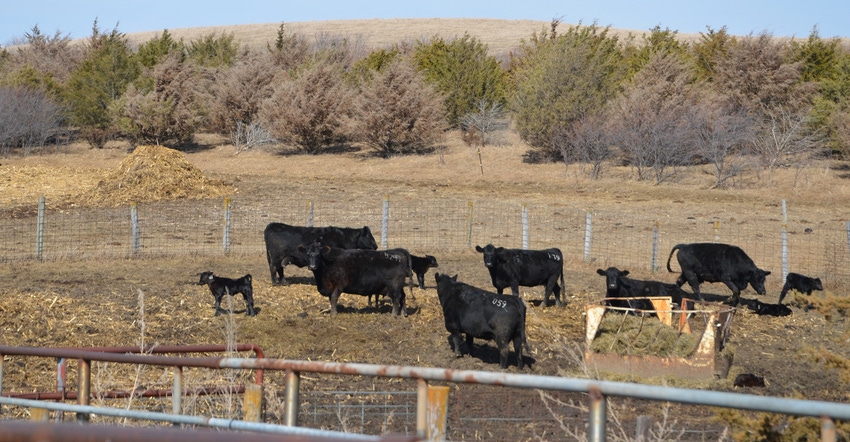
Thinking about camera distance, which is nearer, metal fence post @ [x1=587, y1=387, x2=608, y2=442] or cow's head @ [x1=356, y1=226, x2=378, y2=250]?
metal fence post @ [x1=587, y1=387, x2=608, y2=442]

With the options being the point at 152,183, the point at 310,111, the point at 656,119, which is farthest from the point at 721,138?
the point at 152,183

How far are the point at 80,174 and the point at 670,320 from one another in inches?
1020

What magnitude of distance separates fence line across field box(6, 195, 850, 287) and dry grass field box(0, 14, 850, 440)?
1022 millimetres

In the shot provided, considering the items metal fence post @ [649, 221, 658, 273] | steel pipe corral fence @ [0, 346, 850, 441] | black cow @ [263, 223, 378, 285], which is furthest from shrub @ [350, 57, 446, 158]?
steel pipe corral fence @ [0, 346, 850, 441]

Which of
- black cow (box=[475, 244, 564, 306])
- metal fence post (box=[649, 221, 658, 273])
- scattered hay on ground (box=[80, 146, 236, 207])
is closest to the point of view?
black cow (box=[475, 244, 564, 306])

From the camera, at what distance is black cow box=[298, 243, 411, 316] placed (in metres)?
14.7

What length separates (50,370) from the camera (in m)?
11.3

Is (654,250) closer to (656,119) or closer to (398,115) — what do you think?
(656,119)

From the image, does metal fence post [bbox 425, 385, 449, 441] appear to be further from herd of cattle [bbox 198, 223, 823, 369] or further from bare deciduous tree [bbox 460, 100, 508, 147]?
bare deciduous tree [bbox 460, 100, 508, 147]

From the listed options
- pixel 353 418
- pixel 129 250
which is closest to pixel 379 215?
pixel 129 250

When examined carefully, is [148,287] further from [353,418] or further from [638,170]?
[638,170]

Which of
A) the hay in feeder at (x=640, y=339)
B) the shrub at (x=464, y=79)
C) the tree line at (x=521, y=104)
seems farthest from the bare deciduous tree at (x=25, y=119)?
the hay in feeder at (x=640, y=339)

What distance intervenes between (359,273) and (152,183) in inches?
647

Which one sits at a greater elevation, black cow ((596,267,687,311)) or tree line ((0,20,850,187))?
tree line ((0,20,850,187))
